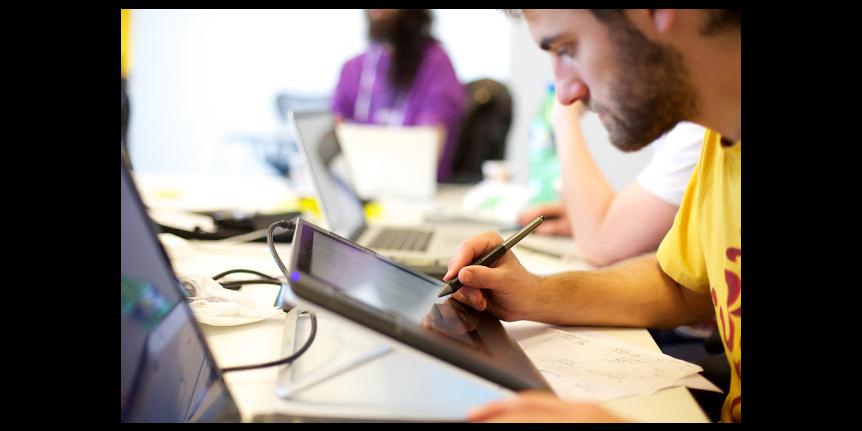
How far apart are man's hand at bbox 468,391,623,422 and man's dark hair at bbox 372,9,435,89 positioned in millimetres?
2319

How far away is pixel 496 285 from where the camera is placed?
771 mm

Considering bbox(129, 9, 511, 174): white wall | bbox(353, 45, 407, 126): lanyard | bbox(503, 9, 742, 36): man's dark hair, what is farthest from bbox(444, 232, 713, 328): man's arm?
bbox(129, 9, 511, 174): white wall

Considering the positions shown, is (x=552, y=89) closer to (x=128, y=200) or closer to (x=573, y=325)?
(x=573, y=325)

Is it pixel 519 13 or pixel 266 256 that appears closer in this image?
pixel 519 13

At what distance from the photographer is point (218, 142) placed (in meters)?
4.55

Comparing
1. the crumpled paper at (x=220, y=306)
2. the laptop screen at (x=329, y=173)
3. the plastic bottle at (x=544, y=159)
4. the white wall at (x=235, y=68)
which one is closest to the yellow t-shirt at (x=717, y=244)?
the crumpled paper at (x=220, y=306)

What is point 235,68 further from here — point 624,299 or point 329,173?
point 624,299

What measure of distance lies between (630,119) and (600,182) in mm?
600

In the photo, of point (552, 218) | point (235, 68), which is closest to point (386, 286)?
point (552, 218)

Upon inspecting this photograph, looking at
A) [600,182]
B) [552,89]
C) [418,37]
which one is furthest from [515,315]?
[418,37]

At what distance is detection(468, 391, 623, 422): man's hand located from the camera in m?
0.48

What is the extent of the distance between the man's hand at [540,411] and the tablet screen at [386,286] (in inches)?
3.7

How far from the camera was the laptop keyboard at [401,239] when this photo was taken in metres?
1.29
